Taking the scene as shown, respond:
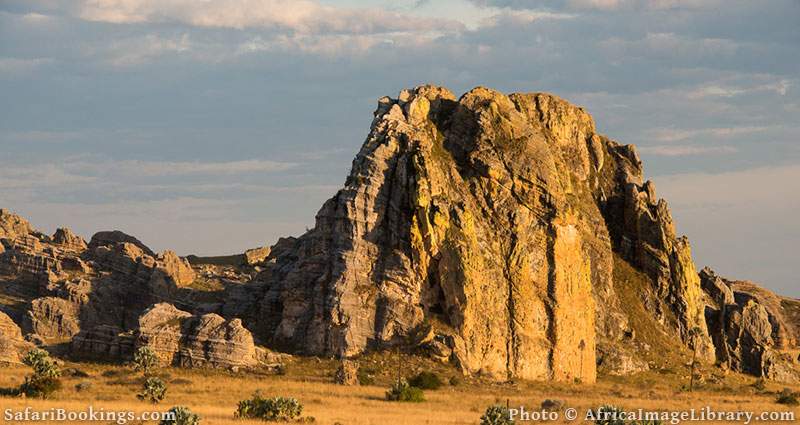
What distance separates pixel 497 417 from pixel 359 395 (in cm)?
2200

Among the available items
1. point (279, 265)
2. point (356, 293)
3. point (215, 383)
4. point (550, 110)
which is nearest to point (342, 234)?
point (356, 293)

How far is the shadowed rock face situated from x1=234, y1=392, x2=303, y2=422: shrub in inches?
1162

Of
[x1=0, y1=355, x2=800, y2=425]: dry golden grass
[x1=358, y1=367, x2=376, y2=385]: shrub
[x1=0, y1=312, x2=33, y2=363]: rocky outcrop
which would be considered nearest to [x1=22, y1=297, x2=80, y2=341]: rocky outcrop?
[x1=0, y1=312, x2=33, y2=363]: rocky outcrop

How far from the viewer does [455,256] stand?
10612 centimetres

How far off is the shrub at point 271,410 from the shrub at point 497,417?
1107 cm

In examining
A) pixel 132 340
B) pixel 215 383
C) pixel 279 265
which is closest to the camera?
pixel 215 383

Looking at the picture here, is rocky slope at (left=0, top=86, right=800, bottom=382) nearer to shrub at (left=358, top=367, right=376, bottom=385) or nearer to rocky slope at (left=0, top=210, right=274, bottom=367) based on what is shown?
rocky slope at (left=0, top=210, right=274, bottom=367)

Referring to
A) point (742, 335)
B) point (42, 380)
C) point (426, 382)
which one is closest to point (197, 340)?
point (426, 382)

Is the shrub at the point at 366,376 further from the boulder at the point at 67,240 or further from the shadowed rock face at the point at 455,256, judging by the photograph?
the boulder at the point at 67,240

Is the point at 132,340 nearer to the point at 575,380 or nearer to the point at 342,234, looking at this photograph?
the point at 342,234

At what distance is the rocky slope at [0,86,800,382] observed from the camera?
104812 mm

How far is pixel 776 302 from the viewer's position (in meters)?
175

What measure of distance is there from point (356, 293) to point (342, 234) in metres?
5.69

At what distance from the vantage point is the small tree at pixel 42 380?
8069cm
